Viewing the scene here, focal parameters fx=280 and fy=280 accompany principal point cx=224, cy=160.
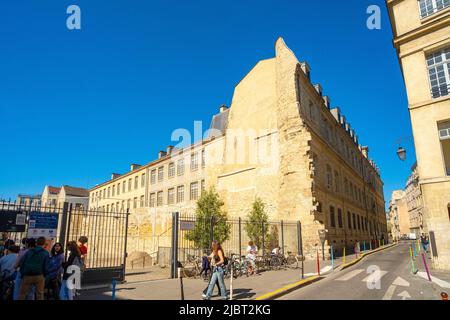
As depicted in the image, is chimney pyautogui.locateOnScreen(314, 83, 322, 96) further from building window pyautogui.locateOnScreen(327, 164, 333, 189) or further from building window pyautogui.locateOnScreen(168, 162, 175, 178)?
building window pyautogui.locateOnScreen(168, 162, 175, 178)

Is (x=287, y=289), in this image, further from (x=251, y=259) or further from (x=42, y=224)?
(x=42, y=224)

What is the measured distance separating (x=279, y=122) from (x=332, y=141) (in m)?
8.92

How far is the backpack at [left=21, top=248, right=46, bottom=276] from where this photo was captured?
5410mm

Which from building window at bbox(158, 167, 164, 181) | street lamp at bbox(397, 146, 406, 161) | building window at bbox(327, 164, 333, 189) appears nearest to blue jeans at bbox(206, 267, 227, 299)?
street lamp at bbox(397, 146, 406, 161)

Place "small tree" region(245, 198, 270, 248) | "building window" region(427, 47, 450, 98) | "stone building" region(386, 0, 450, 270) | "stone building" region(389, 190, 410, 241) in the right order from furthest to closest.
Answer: "stone building" region(389, 190, 410, 241) → "small tree" region(245, 198, 270, 248) → "building window" region(427, 47, 450, 98) → "stone building" region(386, 0, 450, 270)

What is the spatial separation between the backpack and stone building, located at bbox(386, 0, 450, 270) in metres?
13.9

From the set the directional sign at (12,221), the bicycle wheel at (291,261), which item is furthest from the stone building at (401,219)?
the directional sign at (12,221)

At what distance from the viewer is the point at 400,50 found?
14148 mm

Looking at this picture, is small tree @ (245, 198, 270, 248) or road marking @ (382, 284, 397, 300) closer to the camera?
road marking @ (382, 284, 397, 300)

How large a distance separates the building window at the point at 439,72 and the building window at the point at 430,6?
203 centimetres

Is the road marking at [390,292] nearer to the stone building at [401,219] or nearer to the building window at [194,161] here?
the building window at [194,161]

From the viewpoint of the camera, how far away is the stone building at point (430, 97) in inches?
464
